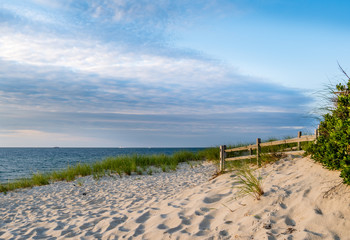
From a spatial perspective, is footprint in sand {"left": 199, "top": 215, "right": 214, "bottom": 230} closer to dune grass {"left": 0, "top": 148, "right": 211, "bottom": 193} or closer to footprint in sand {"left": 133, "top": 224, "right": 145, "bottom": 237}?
footprint in sand {"left": 133, "top": 224, "right": 145, "bottom": 237}

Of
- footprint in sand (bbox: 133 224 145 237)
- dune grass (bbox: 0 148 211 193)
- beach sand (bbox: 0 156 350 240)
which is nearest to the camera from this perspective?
beach sand (bbox: 0 156 350 240)

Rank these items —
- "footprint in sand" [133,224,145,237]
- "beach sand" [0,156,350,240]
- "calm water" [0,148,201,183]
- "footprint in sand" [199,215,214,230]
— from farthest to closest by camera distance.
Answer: "calm water" [0,148,201,183], "footprint in sand" [133,224,145,237], "footprint in sand" [199,215,214,230], "beach sand" [0,156,350,240]

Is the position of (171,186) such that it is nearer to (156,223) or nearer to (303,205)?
(156,223)

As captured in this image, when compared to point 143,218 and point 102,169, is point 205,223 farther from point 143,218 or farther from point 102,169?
point 102,169

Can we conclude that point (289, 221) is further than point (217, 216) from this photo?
No

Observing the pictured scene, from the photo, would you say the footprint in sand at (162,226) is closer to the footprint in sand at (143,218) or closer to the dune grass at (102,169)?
the footprint in sand at (143,218)

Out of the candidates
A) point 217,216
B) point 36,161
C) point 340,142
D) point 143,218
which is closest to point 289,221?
point 217,216

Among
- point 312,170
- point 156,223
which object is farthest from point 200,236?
point 312,170

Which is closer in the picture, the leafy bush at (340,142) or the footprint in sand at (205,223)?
the leafy bush at (340,142)

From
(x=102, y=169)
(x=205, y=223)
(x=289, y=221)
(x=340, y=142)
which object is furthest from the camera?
(x=102, y=169)

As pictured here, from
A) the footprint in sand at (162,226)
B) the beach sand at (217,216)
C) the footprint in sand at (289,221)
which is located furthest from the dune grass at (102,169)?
the footprint in sand at (289,221)

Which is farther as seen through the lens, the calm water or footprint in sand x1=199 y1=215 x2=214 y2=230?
the calm water

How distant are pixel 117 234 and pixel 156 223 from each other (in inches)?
27.5

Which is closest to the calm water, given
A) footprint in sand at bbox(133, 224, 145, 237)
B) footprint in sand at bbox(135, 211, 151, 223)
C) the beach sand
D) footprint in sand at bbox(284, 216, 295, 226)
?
the beach sand
